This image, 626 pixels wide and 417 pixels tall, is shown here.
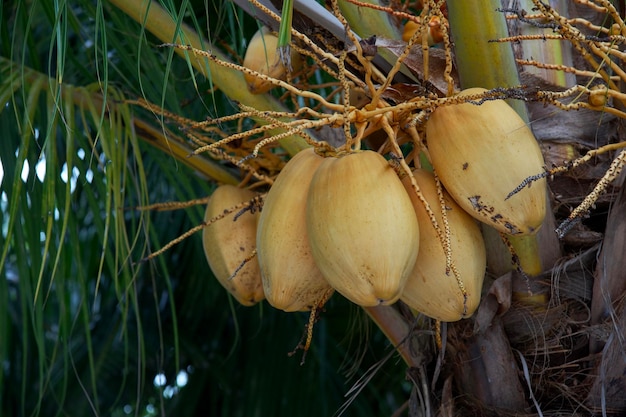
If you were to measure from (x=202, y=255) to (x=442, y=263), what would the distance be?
136cm

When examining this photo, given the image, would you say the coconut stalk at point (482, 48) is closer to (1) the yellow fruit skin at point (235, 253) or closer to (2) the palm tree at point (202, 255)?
Answer: (2) the palm tree at point (202, 255)

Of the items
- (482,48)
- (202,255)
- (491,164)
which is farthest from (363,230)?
(202,255)

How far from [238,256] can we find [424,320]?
33cm

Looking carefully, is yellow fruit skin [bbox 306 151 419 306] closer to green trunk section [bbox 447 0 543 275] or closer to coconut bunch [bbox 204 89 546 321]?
coconut bunch [bbox 204 89 546 321]

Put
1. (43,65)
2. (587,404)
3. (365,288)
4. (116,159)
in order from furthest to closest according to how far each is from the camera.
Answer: (43,65) → (116,159) → (587,404) → (365,288)

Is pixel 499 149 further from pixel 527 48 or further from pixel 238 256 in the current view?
pixel 238 256

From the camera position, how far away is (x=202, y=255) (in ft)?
7.66

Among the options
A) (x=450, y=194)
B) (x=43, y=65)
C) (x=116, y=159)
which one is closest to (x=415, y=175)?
(x=450, y=194)

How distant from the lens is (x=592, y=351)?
4.10ft

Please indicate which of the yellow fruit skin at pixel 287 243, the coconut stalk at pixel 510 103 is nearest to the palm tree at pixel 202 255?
the coconut stalk at pixel 510 103

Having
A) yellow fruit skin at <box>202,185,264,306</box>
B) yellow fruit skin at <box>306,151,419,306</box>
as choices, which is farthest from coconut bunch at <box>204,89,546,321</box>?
yellow fruit skin at <box>202,185,264,306</box>

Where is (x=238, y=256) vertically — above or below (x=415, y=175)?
below

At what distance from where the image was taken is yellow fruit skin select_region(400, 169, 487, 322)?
107 centimetres

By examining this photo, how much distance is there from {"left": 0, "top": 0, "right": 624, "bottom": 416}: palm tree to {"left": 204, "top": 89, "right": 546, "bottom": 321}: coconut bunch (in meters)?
0.08
